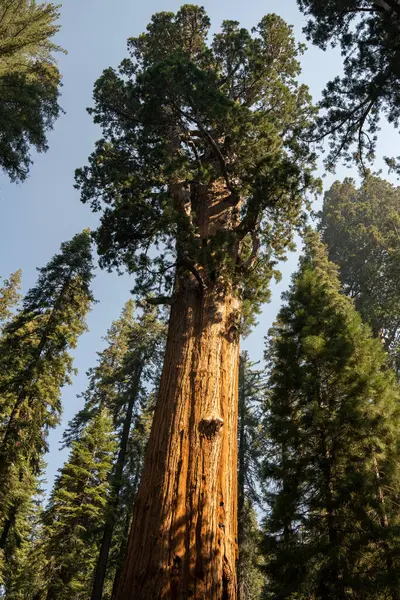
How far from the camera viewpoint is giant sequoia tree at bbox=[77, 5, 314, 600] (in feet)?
12.0

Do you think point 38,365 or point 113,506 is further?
point 113,506

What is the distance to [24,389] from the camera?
42.3ft

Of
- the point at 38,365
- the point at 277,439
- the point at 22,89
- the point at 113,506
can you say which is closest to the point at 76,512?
the point at 113,506

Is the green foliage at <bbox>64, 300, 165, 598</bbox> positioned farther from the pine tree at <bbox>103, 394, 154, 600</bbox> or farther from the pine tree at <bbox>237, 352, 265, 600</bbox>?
the pine tree at <bbox>237, 352, 265, 600</bbox>

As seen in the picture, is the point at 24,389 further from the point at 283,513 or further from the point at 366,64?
the point at 366,64

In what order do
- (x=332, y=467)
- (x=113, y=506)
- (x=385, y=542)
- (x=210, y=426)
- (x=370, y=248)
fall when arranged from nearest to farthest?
(x=210, y=426)
(x=385, y=542)
(x=332, y=467)
(x=113, y=506)
(x=370, y=248)

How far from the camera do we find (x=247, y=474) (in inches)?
698

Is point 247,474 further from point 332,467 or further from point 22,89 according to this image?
point 22,89

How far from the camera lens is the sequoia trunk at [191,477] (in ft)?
11.1

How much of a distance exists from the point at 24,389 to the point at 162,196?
8733 millimetres

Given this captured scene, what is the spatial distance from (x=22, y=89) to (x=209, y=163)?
22.7 ft

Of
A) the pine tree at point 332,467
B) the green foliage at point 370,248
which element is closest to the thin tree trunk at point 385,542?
the pine tree at point 332,467

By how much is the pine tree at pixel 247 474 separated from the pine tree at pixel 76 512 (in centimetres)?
555

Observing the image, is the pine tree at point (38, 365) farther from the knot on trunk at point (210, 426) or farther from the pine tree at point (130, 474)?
the knot on trunk at point (210, 426)
